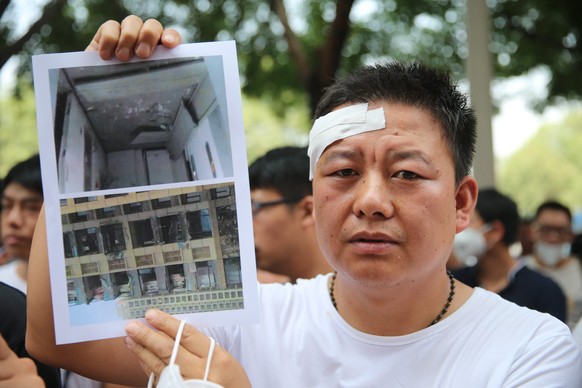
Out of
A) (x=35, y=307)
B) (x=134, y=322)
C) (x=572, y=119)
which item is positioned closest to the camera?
(x=134, y=322)

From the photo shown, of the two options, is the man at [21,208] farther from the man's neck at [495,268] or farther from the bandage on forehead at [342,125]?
the man's neck at [495,268]

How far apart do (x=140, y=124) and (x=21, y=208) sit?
272cm

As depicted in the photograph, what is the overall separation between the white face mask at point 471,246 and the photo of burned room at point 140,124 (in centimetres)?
388

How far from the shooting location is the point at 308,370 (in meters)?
2.15

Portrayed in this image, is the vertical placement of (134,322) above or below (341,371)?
above

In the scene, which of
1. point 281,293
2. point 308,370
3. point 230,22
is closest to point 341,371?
point 308,370

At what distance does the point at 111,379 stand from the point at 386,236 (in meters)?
0.89

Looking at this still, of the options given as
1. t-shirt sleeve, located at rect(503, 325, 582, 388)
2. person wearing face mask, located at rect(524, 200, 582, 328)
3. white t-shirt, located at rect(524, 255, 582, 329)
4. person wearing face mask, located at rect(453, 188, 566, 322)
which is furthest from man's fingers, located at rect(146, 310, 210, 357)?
person wearing face mask, located at rect(524, 200, 582, 328)

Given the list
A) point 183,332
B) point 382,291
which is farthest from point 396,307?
point 183,332

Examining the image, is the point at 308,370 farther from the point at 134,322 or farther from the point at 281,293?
the point at 134,322

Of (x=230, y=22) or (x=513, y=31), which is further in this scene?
(x=513, y=31)

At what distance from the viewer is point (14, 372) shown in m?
1.69

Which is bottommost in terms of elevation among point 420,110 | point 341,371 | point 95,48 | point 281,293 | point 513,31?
point 341,371

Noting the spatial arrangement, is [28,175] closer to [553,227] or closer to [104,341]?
[104,341]
